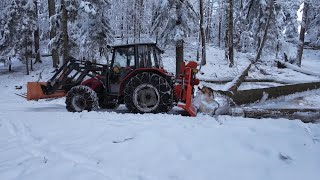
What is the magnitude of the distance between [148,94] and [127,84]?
65 centimetres

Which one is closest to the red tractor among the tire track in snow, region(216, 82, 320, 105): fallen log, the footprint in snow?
region(216, 82, 320, 105): fallen log

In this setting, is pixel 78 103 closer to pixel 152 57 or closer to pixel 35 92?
pixel 35 92

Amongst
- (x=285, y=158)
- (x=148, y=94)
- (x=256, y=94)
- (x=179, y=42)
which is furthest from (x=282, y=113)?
(x=179, y=42)

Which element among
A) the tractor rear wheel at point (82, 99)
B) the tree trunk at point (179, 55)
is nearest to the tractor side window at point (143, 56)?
the tractor rear wheel at point (82, 99)

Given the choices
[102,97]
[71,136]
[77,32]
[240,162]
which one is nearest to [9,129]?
[71,136]

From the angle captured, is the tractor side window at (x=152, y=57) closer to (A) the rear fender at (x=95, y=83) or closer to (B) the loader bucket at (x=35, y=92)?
(A) the rear fender at (x=95, y=83)

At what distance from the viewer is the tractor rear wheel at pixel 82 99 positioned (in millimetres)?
9578

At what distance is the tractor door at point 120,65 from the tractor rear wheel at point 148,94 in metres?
0.78

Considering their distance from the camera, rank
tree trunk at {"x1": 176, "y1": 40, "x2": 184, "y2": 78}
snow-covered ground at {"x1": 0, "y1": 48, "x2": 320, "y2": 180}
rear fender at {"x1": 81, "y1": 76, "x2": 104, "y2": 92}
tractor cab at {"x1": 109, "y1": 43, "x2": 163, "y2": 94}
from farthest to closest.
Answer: tree trunk at {"x1": 176, "y1": 40, "x2": 184, "y2": 78}, rear fender at {"x1": 81, "y1": 76, "x2": 104, "y2": 92}, tractor cab at {"x1": 109, "y1": 43, "x2": 163, "y2": 94}, snow-covered ground at {"x1": 0, "y1": 48, "x2": 320, "y2": 180}

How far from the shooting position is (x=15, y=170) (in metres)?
4.96

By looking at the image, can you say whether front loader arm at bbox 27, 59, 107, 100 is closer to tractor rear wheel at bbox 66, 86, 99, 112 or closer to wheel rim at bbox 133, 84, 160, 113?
tractor rear wheel at bbox 66, 86, 99, 112

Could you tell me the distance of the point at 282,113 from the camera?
26.2 ft

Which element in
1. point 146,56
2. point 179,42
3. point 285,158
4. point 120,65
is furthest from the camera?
point 179,42

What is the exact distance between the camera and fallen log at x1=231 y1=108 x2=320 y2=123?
25.3 ft
